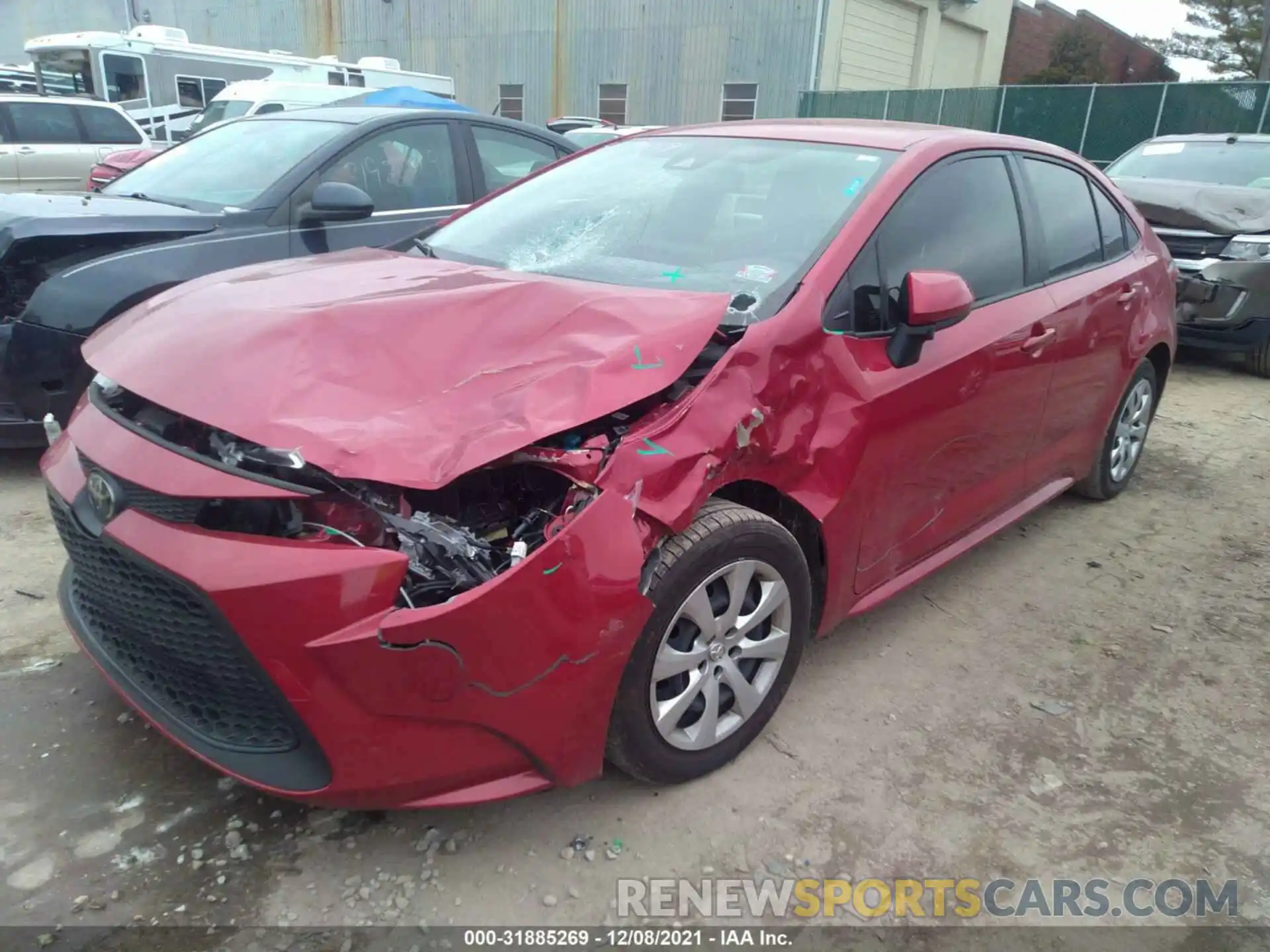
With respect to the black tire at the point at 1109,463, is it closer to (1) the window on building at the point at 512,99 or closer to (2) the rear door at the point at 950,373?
(2) the rear door at the point at 950,373

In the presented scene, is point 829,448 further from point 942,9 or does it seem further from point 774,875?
point 942,9

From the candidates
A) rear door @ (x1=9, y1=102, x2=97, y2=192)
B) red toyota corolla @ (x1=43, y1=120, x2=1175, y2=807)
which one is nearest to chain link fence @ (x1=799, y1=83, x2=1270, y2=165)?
rear door @ (x1=9, y1=102, x2=97, y2=192)

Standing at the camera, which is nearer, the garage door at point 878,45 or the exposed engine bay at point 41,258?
the exposed engine bay at point 41,258

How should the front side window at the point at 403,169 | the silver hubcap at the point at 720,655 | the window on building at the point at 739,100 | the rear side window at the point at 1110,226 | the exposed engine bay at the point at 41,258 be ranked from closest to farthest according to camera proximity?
1. the silver hubcap at the point at 720,655
2. the rear side window at the point at 1110,226
3. the exposed engine bay at the point at 41,258
4. the front side window at the point at 403,169
5. the window on building at the point at 739,100

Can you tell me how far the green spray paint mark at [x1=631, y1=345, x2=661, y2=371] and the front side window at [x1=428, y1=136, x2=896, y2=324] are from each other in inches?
13.8

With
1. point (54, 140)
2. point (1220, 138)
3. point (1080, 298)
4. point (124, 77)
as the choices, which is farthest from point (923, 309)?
point (124, 77)

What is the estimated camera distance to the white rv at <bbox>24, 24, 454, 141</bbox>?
15.1m

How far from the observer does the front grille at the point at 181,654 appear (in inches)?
74.2

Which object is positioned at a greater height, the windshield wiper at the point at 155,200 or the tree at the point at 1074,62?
the tree at the point at 1074,62

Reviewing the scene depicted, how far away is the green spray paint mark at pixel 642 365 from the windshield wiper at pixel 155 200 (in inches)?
136

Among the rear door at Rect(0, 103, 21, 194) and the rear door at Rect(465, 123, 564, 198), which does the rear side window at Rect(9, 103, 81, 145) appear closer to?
the rear door at Rect(0, 103, 21, 194)

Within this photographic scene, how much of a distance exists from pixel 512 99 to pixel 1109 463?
25.9m

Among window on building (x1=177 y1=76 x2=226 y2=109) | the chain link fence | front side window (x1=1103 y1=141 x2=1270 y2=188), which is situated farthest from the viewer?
the chain link fence

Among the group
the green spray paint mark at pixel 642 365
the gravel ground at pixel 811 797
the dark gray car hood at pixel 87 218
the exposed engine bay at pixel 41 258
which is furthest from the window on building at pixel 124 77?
the green spray paint mark at pixel 642 365
